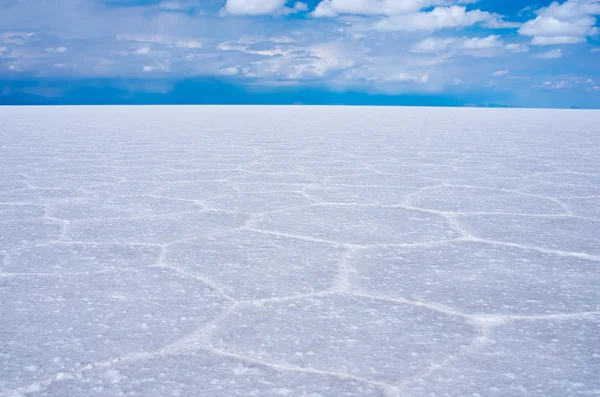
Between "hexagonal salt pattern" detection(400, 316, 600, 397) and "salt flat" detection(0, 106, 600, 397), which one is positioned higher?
"salt flat" detection(0, 106, 600, 397)

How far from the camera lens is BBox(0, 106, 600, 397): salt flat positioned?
1041 mm

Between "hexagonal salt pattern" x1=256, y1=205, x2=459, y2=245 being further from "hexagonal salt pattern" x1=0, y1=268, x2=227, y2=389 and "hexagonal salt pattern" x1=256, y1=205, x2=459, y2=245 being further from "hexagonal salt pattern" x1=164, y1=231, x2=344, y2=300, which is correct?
"hexagonal salt pattern" x1=0, y1=268, x2=227, y2=389

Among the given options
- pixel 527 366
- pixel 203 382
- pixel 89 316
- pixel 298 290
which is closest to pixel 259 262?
pixel 298 290

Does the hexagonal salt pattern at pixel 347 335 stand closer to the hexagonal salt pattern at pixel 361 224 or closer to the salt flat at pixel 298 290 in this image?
the salt flat at pixel 298 290

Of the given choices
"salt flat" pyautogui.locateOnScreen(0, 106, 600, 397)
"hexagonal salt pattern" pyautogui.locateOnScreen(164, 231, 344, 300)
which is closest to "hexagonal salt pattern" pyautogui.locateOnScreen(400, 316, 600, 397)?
"salt flat" pyautogui.locateOnScreen(0, 106, 600, 397)

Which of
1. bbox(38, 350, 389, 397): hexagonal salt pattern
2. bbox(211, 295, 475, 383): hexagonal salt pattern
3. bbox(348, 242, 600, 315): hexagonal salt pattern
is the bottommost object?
bbox(38, 350, 389, 397): hexagonal salt pattern

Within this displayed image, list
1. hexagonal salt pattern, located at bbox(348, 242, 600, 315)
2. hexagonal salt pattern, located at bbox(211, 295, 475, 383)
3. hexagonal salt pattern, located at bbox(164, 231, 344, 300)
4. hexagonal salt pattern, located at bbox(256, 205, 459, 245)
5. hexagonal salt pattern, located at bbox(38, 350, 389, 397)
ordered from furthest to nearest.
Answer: hexagonal salt pattern, located at bbox(256, 205, 459, 245), hexagonal salt pattern, located at bbox(164, 231, 344, 300), hexagonal salt pattern, located at bbox(348, 242, 600, 315), hexagonal salt pattern, located at bbox(211, 295, 475, 383), hexagonal salt pattern, located at bbox(38, 350, 389, 397)

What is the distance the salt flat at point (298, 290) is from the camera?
3.42ft

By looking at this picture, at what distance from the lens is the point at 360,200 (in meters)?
2.79

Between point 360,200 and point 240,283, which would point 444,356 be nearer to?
point 240,283

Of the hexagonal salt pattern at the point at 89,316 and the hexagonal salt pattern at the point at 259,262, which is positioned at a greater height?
the hexagonal salt pattern at the point at 259,262

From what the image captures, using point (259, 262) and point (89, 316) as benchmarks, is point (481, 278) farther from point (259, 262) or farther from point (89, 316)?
point (89, 316)

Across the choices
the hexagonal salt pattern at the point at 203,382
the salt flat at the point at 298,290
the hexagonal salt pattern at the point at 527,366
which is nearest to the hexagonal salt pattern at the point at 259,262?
the salt flat at the point at 298,290

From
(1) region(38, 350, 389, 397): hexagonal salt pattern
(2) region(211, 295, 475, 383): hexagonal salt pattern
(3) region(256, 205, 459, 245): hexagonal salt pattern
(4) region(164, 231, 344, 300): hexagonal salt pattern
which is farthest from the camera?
(3) region(256, 205, 459, 245): hexagonal salt pattern
